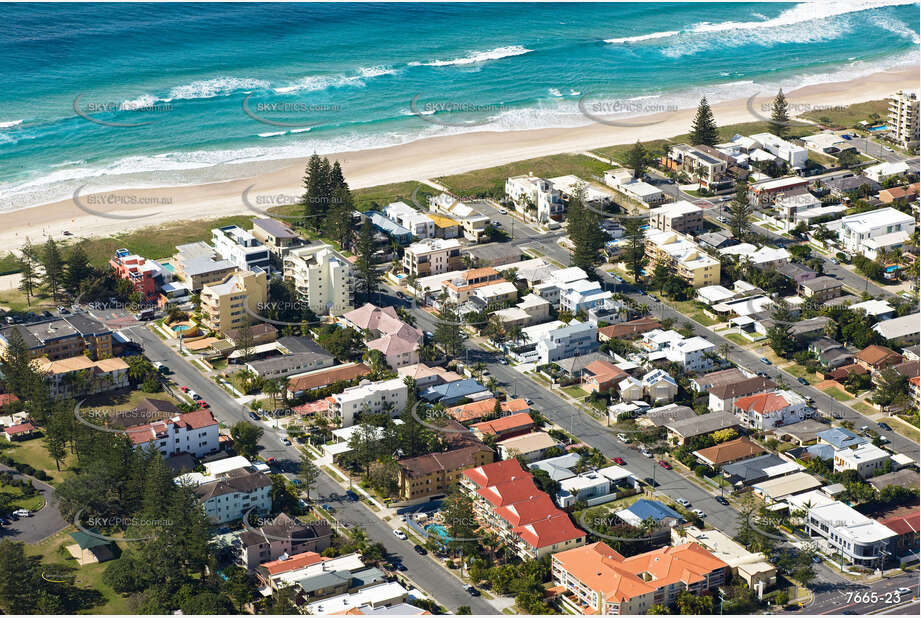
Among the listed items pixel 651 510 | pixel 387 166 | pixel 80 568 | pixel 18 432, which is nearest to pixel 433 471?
pixel 651 510

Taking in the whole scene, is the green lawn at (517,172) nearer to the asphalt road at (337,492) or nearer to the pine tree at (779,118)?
the pine tree at (779,118)

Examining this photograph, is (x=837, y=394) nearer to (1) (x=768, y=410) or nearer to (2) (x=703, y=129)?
(1) (x=768, y=410)

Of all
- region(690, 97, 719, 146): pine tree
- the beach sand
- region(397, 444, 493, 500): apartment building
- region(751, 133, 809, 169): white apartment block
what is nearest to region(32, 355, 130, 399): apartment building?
region(397, 444, 493, 500): apartment building

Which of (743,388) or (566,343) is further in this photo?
(566,343)

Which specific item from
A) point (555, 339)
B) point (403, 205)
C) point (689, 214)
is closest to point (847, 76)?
point (689, 214)

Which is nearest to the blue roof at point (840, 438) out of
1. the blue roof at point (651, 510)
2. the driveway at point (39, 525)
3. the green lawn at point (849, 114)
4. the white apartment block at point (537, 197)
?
the blue roof at point (651, 510)

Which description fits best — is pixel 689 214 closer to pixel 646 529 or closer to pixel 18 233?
pixel 646 529
